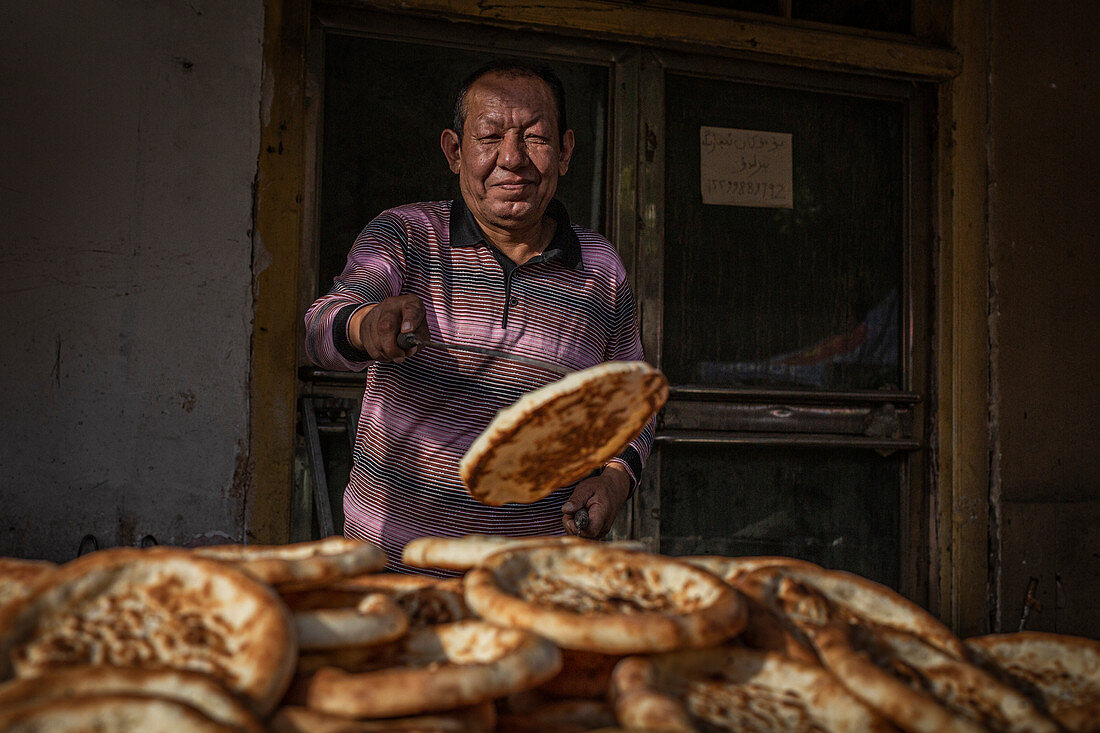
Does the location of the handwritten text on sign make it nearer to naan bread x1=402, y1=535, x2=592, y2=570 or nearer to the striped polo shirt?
the striped polo shirt

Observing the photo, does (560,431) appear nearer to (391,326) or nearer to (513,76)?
(391,326)

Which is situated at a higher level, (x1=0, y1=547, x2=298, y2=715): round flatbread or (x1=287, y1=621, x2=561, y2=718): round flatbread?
(x1=0, y1=547, x2=298, y2=715): round flatbread

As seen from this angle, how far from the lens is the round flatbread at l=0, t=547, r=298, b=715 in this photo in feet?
3.43

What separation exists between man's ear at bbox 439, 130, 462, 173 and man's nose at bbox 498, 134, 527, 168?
0.74ft

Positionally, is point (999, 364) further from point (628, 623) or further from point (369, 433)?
point (628, 623)

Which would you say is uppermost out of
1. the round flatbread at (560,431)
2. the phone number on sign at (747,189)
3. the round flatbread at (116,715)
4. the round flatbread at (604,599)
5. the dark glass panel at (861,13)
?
the dark glass panel at (861,13)

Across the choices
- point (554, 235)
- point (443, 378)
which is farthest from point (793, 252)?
point (443, 378)

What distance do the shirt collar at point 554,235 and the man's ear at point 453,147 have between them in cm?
13

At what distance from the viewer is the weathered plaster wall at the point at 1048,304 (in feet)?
13.4

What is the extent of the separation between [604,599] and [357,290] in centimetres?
130

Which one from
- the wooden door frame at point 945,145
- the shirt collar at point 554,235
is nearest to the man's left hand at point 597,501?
the shirt collar at point 554,235

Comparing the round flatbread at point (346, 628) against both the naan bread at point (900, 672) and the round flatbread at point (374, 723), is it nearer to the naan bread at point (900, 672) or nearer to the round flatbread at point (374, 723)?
the round flatbread at point (374, 723)

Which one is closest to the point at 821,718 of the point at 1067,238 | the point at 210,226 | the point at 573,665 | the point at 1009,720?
the point at 1009,720

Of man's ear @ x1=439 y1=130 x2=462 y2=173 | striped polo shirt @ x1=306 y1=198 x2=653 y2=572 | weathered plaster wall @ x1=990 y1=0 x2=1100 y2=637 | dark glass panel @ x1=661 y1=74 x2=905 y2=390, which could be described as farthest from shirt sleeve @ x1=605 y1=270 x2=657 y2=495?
weathered plaster wall @ x1=990 y1=0 x2=1100 y2=637
